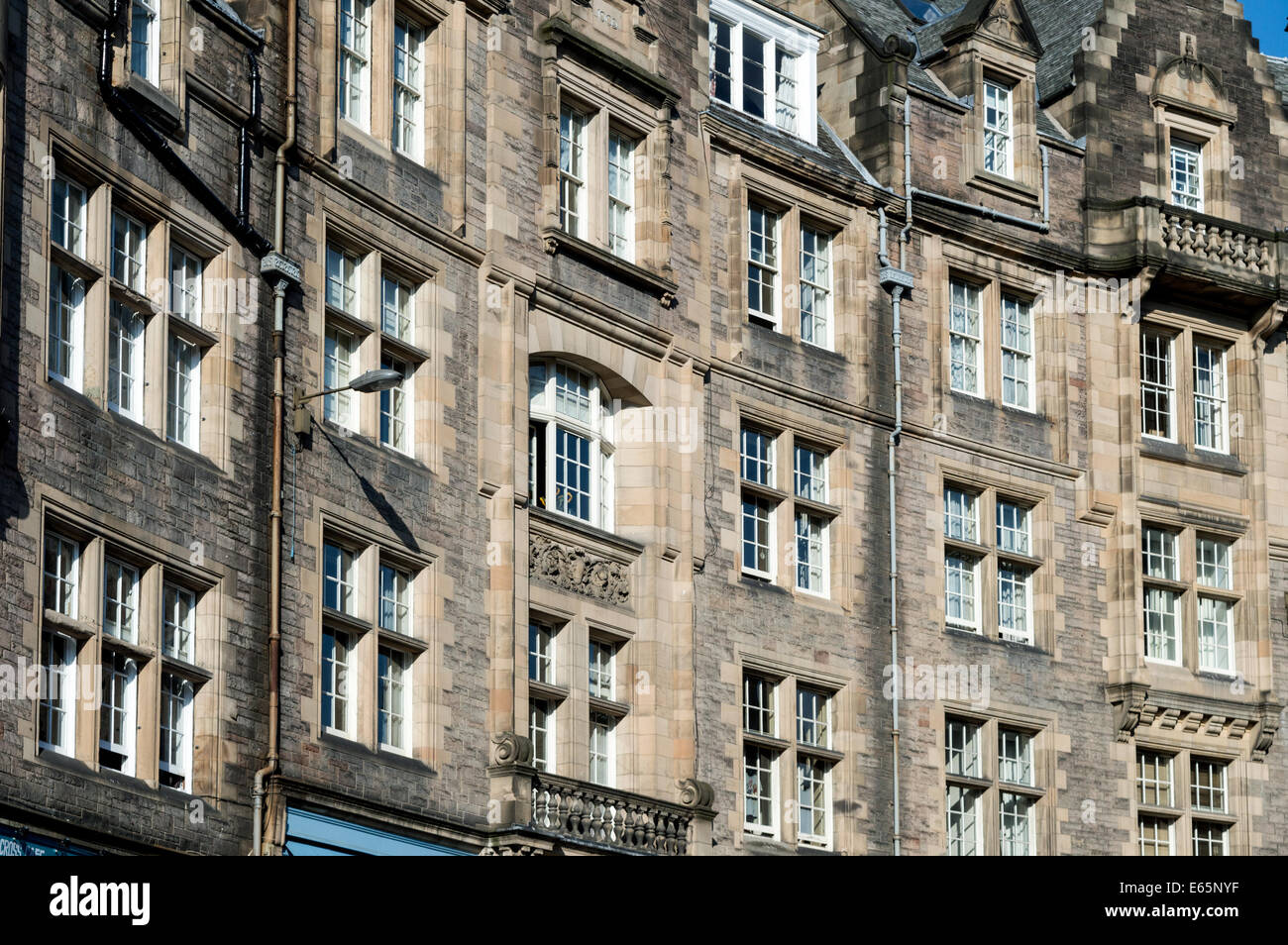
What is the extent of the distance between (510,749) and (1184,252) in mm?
15727

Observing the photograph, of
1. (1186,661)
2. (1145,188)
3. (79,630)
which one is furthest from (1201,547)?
(79,630)

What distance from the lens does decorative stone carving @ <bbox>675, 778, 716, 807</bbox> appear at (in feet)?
105

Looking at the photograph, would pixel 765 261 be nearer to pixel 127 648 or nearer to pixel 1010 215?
pixel 1010 215

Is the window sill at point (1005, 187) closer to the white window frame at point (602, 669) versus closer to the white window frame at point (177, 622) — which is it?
the white window frame at point (602, 669)

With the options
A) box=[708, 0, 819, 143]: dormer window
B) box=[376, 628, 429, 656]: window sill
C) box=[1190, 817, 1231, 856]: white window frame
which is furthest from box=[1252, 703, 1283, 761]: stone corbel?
box=[376, 628, 429, 656]: window sill

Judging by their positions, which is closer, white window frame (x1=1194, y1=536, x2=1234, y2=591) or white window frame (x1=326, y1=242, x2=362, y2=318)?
white window frame (x1=326, y1=242, x2=362, y2=318)

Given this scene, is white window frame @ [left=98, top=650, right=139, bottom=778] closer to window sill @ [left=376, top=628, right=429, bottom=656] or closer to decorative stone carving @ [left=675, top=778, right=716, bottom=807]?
window sill @ [left=376, top=628, right=429, bottom=656]

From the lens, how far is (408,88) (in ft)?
101

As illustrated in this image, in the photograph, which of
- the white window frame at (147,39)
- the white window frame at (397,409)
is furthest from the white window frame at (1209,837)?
the white window frame at (147,39)

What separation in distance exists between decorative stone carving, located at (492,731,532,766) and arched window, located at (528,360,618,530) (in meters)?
3.23

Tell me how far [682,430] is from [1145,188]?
434 inches

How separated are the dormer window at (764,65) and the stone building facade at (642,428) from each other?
6 cm

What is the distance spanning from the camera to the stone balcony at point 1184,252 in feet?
129

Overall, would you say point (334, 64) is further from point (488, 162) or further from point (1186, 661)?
point (1186, 661)
